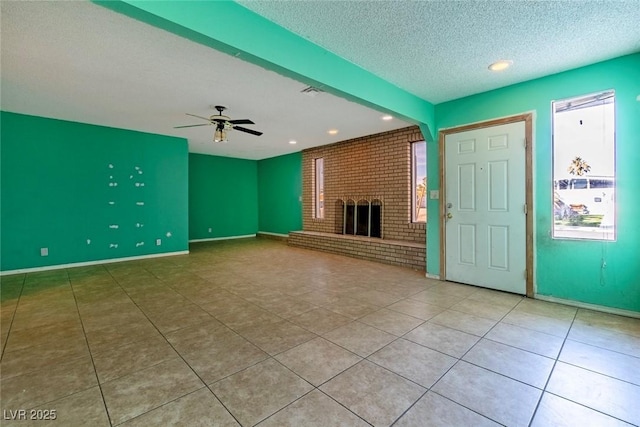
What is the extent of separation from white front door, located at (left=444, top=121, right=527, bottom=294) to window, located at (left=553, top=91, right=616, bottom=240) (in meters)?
0.34

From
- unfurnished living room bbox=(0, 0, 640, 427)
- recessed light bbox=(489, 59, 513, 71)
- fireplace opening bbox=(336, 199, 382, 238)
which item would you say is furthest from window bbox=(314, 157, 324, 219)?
recessed light bbox=(489, 59, 513, 71)

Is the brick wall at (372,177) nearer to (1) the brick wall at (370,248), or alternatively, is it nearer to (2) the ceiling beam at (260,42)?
(1) the brick wall at (370,248)

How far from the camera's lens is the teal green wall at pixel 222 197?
8273 mm

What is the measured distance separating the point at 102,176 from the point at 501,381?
21.8ft

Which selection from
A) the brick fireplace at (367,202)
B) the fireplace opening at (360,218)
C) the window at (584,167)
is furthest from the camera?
the fireplace opening at (360,218)

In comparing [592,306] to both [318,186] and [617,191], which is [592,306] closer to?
[617,191]

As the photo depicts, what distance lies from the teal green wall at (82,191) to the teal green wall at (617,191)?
20.1 ft

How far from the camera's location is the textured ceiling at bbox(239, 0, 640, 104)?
2.04m

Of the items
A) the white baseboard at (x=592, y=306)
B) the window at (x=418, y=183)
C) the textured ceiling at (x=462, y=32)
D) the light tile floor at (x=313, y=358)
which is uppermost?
the textured ceiling at (x=462, y=32)

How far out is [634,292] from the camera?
2756mm

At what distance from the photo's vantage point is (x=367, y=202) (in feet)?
20.9

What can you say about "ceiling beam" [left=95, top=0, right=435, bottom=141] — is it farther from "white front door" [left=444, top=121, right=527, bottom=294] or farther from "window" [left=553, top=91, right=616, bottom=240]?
"window" [left=553, top=91, right=616, bottom=240]

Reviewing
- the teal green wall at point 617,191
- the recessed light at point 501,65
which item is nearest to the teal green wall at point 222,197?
the teal green wall at point 617,191

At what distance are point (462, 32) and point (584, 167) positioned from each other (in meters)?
2.08
